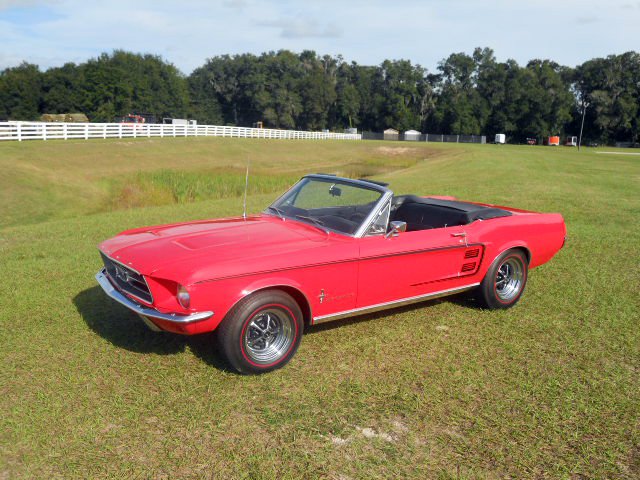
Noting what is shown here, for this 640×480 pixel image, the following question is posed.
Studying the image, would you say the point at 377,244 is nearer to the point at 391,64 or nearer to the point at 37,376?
the point at 37,376

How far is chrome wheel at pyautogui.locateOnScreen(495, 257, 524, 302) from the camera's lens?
19.5 ft

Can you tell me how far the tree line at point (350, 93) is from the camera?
83.7 metres

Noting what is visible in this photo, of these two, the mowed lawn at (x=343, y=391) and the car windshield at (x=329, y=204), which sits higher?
the car windshield at (x=329, y=204)

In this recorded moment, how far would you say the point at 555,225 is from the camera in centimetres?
632

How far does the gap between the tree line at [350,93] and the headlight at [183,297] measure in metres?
86.5

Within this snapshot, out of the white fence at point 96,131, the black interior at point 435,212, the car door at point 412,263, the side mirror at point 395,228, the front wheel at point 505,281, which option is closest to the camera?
the car door at point 412,263

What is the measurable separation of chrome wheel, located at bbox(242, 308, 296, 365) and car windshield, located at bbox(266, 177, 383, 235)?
1090mm

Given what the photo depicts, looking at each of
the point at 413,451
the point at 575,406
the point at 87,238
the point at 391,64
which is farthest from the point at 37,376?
the point at 391,64

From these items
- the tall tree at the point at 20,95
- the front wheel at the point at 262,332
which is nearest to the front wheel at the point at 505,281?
the front wheel at the point at 262,332

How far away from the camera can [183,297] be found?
3.84m

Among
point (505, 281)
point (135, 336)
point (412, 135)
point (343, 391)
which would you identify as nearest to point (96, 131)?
point (135, 336)

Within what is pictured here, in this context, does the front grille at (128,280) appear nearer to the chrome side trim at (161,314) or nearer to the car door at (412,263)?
the chrome side trim at (161,314)

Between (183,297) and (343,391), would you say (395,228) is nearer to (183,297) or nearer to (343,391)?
(343,391)

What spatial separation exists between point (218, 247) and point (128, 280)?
0.78 metres
